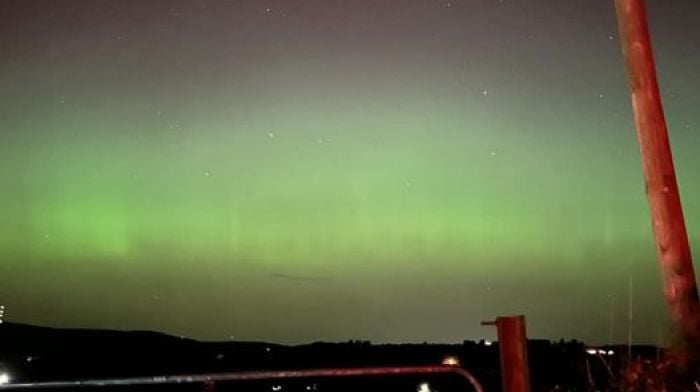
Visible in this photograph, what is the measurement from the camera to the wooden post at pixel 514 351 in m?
6.12

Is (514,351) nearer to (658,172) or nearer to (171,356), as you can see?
(658,172)

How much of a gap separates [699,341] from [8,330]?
5194 inches

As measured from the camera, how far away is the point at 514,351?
20.1ft

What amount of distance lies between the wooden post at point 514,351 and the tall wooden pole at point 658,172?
4.42 m

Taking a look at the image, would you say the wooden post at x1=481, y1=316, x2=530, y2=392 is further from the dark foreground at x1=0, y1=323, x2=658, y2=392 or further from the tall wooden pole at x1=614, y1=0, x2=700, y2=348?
the dark foreground at x1=0, y1=323, x2=658, y2=392

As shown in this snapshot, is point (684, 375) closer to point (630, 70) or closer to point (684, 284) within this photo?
point (684, 284)

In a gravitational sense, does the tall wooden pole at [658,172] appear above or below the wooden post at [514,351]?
above

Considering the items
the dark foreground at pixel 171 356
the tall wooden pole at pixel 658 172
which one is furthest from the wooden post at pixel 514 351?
the dark foreground at pixel 171 356

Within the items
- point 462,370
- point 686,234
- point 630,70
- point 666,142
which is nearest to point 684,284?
point 686,234

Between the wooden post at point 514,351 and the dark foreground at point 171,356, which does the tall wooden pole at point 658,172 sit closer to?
the wooden post at point 514,351

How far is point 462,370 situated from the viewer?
6023 mm

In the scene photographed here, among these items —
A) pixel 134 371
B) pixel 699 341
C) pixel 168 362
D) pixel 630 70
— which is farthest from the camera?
pixel 168 362

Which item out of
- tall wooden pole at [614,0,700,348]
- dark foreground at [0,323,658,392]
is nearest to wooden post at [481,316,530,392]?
tall wooden pole at [614,0,700,348]

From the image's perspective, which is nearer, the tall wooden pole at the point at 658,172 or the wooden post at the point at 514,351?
the wooden post at the point at 514,351
